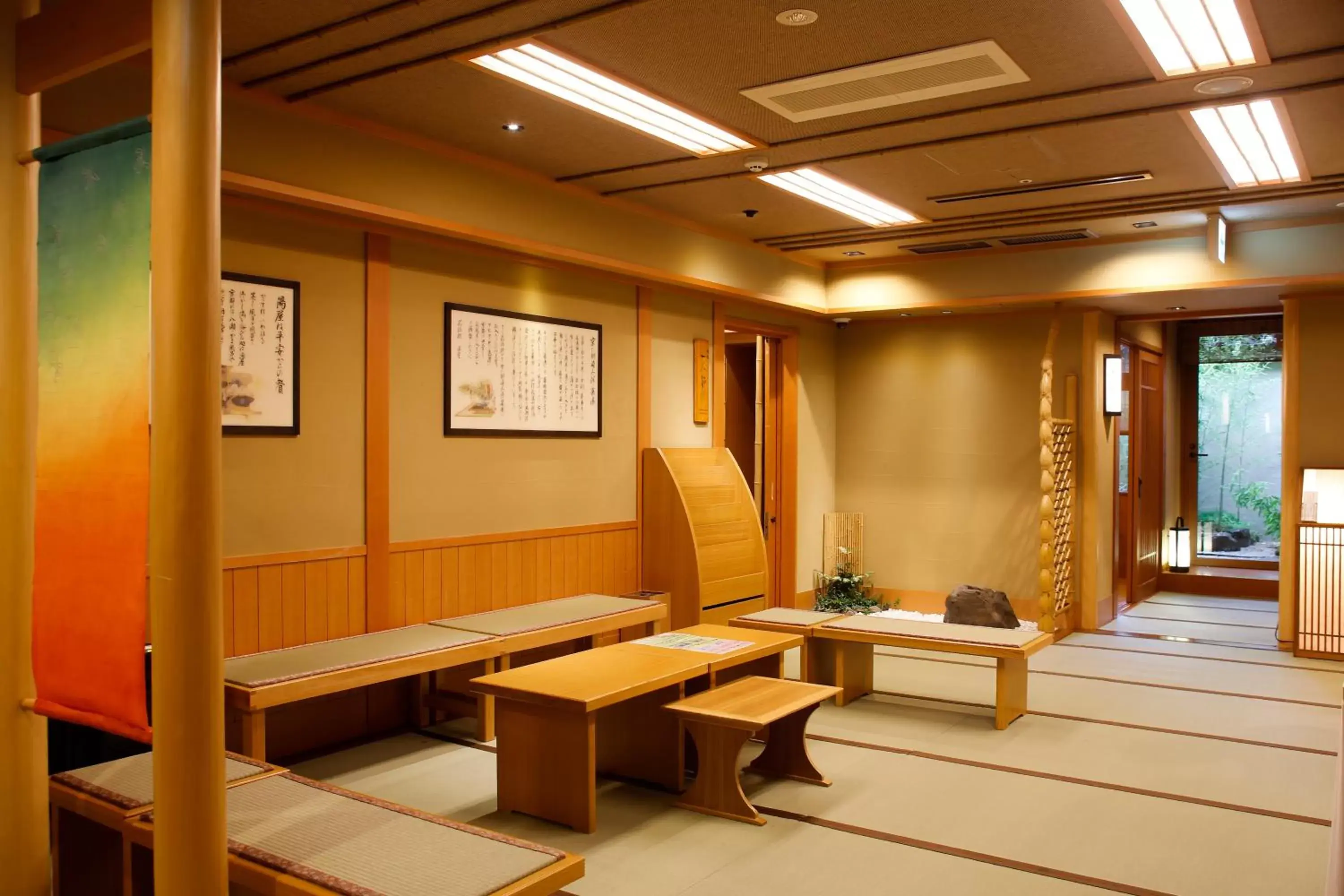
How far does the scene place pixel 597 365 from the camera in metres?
6.18

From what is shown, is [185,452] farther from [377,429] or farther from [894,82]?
[894,82]

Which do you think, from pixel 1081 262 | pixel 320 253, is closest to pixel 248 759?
pixel 320 253

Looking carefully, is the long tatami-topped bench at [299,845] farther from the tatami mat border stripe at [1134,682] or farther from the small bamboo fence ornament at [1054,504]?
the small bamboo fence ornament at [1054,504]

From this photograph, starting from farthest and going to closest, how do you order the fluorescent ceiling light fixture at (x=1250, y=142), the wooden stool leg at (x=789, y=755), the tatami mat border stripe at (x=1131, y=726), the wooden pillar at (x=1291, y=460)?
the wooden pillar at (x=1291, y=460) → the tatami mat border stripe at (x=1131, y=726) → the fluorescent ceiling light fixture at (x=1250, y=142) → the wooden stool leg at (x=789, y=755)

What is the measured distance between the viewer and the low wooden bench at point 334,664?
143 inches

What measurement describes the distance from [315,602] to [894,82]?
332 centimetres

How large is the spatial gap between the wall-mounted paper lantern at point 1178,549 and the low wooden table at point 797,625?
6.01 m

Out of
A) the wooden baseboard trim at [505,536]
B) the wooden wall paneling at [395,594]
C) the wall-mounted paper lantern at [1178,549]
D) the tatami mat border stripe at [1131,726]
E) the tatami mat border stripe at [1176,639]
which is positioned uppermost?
the wooden baseboard trim at [505,536]

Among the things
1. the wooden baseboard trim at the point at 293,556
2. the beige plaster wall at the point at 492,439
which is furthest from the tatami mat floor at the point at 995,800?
the beige plaster wall at the point at 492,439

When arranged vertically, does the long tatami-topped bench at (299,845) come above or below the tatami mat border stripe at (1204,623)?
above

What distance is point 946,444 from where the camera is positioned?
845cm

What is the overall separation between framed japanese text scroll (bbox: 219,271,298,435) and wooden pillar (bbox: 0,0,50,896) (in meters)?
1.77

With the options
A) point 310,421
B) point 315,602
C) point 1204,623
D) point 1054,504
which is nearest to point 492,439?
point 310,421

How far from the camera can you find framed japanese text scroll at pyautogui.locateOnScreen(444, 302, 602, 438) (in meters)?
5.27
